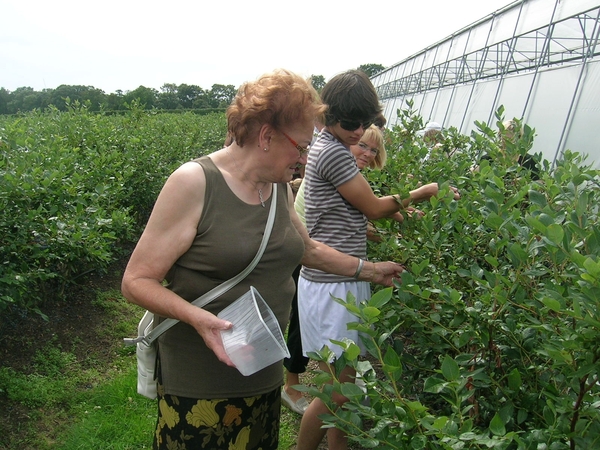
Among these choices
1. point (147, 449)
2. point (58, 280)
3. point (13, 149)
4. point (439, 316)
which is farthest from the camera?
point (58, 280)

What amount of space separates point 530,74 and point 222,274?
9.82 meters

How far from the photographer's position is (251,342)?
1.64 meters

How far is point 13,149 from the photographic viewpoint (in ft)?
14.8

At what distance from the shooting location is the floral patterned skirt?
6.48 ft

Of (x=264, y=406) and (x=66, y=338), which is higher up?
(x=264, y=406)

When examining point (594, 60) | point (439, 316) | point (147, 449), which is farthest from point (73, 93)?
point (439, 316)

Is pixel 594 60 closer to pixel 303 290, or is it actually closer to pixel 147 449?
pixel 303 290

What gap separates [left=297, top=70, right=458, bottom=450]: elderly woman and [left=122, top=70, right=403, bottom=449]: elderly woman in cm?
48

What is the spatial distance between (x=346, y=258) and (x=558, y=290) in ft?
3.96

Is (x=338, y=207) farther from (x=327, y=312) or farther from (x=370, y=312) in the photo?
(x=370, y=312)

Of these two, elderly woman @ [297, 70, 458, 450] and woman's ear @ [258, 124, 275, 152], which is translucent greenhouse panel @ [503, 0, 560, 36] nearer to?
elderly woman @ [297, 70, 458, 450]

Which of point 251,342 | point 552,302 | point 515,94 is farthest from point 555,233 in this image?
point 515,94

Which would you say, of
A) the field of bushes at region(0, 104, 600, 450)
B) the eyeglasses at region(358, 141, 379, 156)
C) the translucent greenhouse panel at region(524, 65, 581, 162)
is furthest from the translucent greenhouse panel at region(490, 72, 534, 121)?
the field of bushes at region(0, 104, 600, 450)

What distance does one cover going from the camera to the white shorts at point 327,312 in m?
2.58
